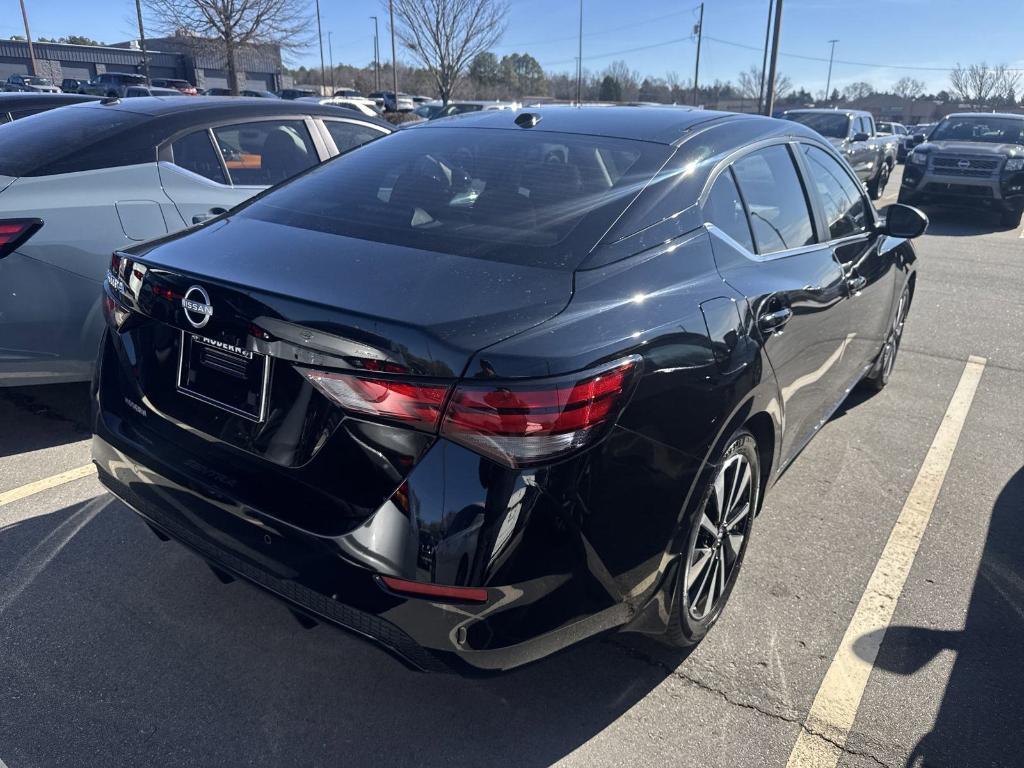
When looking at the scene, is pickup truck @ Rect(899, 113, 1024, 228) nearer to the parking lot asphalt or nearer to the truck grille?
the truck grille

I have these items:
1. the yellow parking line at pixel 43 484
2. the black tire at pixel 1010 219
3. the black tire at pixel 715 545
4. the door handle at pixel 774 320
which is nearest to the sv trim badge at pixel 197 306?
the black tire at pixel 715 545

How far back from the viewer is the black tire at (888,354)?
4.98 m

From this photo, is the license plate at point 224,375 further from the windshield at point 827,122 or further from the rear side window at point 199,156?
the windshield at point 827,122

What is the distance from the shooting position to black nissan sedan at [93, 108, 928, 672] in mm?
1828

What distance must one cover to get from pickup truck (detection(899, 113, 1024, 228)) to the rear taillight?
13200 mm

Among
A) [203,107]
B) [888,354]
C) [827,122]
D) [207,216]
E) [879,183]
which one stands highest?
[203,107]

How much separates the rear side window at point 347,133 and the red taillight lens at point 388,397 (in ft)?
12.7

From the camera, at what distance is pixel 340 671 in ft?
8.34

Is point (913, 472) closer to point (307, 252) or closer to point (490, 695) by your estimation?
point (490, 695)

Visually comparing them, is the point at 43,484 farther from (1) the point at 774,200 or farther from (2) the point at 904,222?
(2) the point at 904,222

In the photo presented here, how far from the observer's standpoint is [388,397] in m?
1.83

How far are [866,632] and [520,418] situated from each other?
178cm

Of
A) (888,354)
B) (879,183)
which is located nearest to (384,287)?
(888,354)

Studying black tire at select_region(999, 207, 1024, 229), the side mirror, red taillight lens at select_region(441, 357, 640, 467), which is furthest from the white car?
black tire at select_region(999, 207, 1024, 229)
